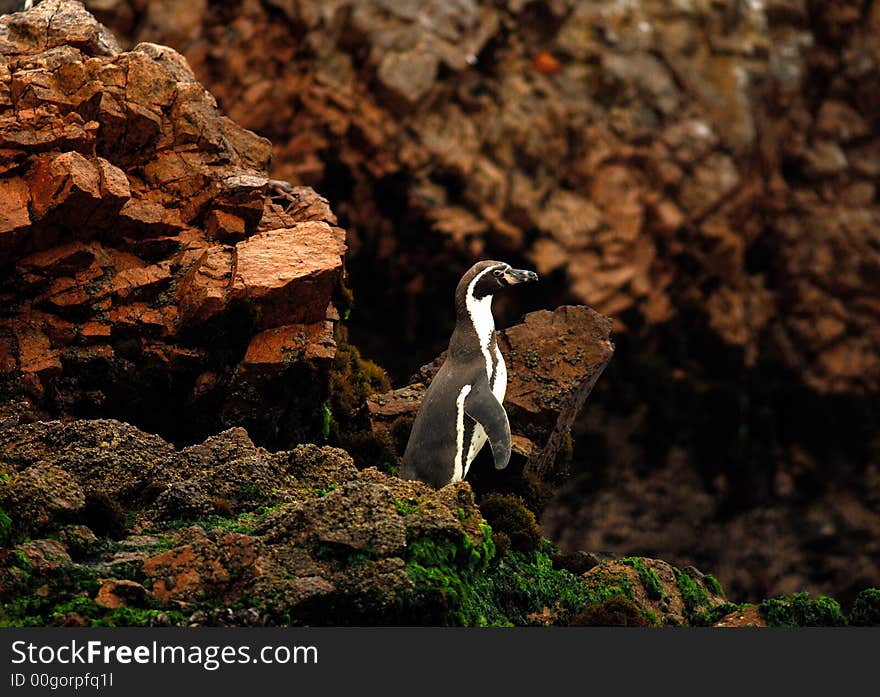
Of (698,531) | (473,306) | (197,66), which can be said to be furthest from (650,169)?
(473,306)

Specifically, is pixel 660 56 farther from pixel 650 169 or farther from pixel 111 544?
pixel 111 544

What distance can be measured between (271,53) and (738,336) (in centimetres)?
1305

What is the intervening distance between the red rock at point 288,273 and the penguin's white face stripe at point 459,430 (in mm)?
2246

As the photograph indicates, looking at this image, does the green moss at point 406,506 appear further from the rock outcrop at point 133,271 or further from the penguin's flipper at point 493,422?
the rock outcrop at point 133,271

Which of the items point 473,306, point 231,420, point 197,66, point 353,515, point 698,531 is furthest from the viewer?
point 698,531

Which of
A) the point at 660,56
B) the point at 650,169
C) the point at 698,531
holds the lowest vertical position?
the point at 698,531

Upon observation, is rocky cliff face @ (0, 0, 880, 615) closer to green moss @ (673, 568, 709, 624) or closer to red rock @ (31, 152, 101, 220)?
red rock @ (31, 152, 101, 220)

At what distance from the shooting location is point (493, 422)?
43.1 feet

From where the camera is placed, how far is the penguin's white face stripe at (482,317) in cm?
1368

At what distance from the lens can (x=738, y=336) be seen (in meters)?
32.5

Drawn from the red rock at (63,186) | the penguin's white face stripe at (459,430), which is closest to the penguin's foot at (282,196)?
the red rock at (63,186)

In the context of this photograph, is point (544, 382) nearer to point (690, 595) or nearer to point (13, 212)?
point (690, 595)

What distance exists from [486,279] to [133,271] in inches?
158

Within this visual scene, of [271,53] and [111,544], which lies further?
[271,53]
